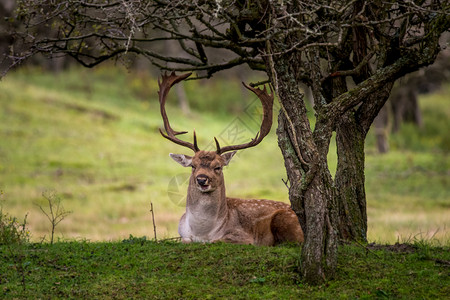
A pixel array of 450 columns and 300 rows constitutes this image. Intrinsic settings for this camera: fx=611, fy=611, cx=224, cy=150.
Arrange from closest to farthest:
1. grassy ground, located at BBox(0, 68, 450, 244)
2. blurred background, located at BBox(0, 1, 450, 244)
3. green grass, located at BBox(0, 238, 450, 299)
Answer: green grass, located at BBox(0, 238, 450, 299), grassy ground, located at BBox(0, 68, 450, 244), blurred background, located at BBox(0, 1, 450, 244)

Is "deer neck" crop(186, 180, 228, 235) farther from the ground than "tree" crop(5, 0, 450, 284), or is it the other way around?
"tree" crop(5, 0, 450, 284)

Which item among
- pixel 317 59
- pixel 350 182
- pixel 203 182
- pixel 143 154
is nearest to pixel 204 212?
pixel 203 182

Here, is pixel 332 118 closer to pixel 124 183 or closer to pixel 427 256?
pixel 427 256

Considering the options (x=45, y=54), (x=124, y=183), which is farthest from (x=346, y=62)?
(x=124, y=183)

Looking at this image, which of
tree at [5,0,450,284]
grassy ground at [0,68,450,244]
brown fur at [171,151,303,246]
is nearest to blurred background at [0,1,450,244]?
grassy ground at [0,68,450,244]

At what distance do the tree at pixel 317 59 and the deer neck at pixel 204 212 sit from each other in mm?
2290

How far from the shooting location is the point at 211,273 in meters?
8.40

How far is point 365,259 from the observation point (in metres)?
8.68

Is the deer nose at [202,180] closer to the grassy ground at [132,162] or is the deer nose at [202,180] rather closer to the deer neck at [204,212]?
the deer neck at [204,212]

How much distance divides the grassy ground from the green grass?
2961 mm

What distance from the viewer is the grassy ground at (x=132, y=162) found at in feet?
60.2

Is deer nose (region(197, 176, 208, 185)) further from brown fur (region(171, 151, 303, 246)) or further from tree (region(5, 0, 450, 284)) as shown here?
tree (region(5, 0, 450, 284))

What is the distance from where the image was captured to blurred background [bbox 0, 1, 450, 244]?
1852cm

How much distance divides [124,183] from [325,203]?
56.7ft
